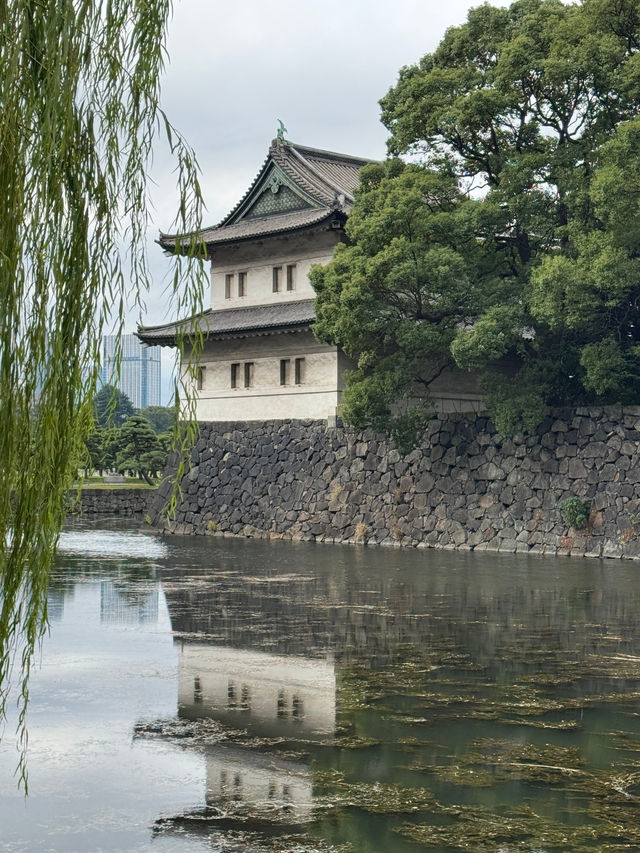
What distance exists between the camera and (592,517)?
2736 centimetres

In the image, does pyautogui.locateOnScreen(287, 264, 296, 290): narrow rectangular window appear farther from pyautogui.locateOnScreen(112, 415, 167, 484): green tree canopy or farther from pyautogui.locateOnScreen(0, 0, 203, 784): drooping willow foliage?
pyautogui.locateOnScreen(0, 0, 203, 784): drooping willow foliage

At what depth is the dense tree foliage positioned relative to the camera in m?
26.4

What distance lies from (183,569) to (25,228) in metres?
17.8

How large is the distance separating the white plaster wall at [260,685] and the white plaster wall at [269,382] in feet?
73.5

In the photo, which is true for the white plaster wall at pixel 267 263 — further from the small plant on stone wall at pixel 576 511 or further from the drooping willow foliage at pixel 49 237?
the drooping willow foliage at pixel 49 237

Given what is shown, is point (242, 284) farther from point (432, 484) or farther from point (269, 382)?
point (432, 484)

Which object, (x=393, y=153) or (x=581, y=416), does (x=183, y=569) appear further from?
(x=393, y=153)

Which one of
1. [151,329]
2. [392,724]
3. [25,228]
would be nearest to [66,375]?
[25,228]

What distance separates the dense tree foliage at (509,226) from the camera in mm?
26391

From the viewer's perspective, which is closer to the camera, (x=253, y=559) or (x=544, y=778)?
(x=544, y=778)

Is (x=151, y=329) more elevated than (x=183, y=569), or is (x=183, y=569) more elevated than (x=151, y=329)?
(x=151, y=329)

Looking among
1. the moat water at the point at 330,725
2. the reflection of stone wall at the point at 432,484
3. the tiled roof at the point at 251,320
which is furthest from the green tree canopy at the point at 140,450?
the moat water at the point at 330,725

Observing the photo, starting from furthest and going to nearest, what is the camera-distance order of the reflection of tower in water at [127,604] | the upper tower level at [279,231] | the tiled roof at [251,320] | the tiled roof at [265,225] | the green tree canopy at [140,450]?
the green tree canopy at [140,450] < the upper tower level at [279,231] < the tiled roof at [251,320] < the tiled roof at [265,225] < the reflection of tower in water at [127,604]

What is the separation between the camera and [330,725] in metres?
8.52
